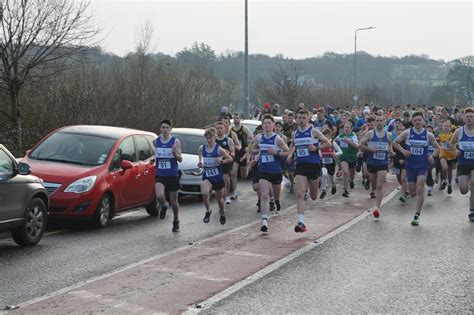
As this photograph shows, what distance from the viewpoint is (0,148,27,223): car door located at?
10.0 meters

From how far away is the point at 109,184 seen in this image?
1290 centimetres

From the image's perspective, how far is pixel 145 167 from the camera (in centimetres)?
1444

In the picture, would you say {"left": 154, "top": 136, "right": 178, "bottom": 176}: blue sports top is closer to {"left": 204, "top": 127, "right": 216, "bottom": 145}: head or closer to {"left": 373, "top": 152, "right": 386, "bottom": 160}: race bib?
{"left": 204, "top": 127, "right": 216, "bottom": 145}: head

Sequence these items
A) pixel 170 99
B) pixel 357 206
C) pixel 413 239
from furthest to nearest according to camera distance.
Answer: pixel 170 99, pixel 357 206, pixel 413 239

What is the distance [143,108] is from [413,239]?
51.6ft

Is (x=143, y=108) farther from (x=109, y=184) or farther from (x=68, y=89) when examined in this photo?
(x=109, y=184)

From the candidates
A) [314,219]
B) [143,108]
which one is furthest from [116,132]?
[143,108]

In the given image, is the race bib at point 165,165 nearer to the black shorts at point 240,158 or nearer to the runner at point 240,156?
the runner at point 240,156

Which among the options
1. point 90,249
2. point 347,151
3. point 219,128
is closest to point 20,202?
point 90,249

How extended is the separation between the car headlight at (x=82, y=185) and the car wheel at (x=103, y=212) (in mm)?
358

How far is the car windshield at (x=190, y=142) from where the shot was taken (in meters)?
18.6

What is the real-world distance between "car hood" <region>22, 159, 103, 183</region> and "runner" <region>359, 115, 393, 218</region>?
5350 millimetres

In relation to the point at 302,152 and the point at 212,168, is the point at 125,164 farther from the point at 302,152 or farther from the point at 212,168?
the point at 302,152

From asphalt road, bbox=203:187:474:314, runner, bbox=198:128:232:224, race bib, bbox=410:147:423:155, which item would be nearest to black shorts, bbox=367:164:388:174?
race bib, bbox=410:147:423:155
